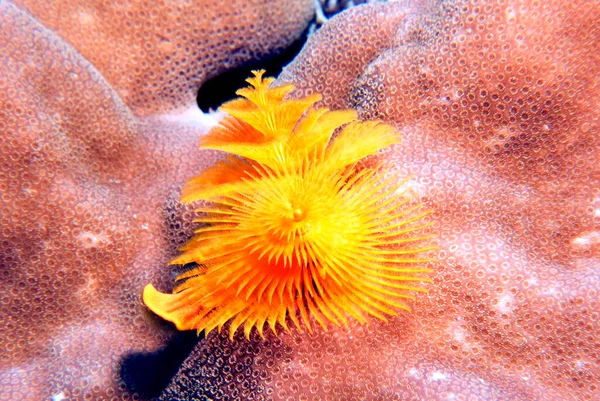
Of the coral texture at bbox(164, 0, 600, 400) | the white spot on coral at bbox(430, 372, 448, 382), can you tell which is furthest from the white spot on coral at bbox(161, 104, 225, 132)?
the white spot on coral at bbox(430, 372, 448, 382)

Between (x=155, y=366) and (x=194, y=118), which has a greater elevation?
(x=194, y=118)

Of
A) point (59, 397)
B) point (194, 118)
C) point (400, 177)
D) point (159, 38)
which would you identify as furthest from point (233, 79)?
point (59, 397)

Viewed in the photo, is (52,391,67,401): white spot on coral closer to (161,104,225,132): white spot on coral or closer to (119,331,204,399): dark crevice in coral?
(119,331,204,399): dark crevice in coral

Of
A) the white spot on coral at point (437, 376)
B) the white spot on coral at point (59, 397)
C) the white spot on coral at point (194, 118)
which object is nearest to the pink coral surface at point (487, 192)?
the white spot on coral at point (437, 376)

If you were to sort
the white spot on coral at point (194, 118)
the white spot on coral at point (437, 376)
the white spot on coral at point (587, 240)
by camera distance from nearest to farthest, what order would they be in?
the white spot on coral at point (437, 376) < the white spot on coral at point (587, 240) < the white spot on coral at point (194, 118)

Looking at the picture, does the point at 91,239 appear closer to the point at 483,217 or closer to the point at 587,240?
the point at 483,217

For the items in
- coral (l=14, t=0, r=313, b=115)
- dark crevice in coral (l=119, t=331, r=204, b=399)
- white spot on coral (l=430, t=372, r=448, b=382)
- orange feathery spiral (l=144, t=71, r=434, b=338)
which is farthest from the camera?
coral (l=14, t=0, r=313, b=115)

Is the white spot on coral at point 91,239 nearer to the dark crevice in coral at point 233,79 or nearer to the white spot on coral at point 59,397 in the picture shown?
the white spot on coral at point 59,397
